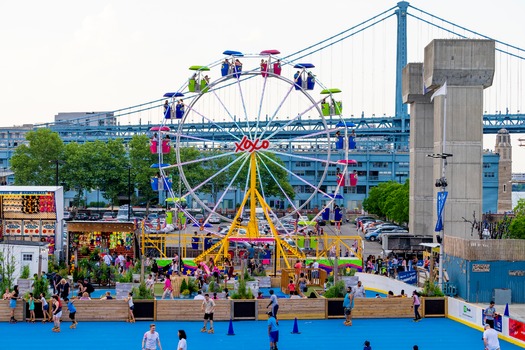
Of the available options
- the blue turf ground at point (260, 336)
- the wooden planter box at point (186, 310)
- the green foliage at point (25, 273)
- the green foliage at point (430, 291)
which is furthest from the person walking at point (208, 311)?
the green foliage at point (25, 273)

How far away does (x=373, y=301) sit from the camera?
36031mm

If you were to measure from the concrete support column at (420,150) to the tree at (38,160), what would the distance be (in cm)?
4844

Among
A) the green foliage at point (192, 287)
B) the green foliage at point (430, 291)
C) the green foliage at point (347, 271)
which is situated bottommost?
the green foliage at point (192, 287)

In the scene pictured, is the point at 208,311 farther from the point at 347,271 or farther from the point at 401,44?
the point at 401,44

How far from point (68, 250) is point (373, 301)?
795 inches

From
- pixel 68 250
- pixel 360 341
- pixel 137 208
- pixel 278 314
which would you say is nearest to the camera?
pixel 360 341

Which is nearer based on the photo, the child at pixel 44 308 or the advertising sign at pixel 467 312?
the advertising sign at pixel 467 312

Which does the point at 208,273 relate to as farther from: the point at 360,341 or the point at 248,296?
the point at 360,341

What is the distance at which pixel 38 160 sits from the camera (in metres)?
104

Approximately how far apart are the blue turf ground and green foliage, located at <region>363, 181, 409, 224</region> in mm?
50718

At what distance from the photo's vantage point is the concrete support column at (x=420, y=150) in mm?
62656

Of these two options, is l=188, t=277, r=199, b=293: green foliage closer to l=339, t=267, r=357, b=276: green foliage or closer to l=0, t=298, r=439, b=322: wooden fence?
l=0, t=298, r=439, b=322: wooden fence

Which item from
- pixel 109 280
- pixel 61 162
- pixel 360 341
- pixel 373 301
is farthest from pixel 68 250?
pixel 61 162

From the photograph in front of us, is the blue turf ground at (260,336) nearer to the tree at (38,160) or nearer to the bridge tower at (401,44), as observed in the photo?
the tree at (38,160)
